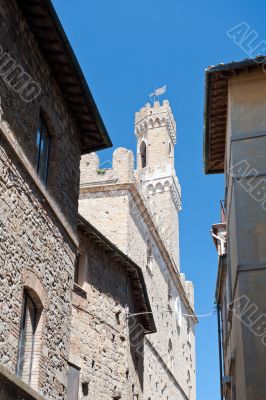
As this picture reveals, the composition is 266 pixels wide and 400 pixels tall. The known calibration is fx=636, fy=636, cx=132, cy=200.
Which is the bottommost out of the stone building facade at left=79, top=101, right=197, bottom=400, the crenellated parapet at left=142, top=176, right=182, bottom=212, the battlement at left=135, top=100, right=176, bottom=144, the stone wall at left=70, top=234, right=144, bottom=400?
the stone wall at left=70, top=234, right=144, bottom=400

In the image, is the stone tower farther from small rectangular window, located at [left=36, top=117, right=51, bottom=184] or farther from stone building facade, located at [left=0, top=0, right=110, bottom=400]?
small rectangular window, located at [left=36, top=117, right=51, bottom=184]

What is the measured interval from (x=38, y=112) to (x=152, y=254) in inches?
728

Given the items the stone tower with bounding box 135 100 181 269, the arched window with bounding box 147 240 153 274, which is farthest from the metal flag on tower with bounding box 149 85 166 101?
the arched window with bounding box 147 240 153 274

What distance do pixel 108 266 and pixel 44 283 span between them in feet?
21.5

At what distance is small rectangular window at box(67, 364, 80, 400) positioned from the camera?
13323 millimetres

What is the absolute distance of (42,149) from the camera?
1038 cm

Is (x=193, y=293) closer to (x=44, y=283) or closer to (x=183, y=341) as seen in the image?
(x=183, y=341)

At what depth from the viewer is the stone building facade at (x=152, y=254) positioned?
78.0 feet

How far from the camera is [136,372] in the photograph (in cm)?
1741

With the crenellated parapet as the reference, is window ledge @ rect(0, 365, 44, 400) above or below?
below

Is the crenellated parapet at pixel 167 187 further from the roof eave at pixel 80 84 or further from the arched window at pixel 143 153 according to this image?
the roof eave at pixel 80 84

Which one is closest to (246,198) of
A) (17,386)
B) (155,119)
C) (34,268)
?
(34,268)

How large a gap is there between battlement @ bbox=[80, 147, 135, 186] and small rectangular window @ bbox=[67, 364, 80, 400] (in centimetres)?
1114

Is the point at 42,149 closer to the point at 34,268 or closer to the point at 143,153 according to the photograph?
the point at 34,268
